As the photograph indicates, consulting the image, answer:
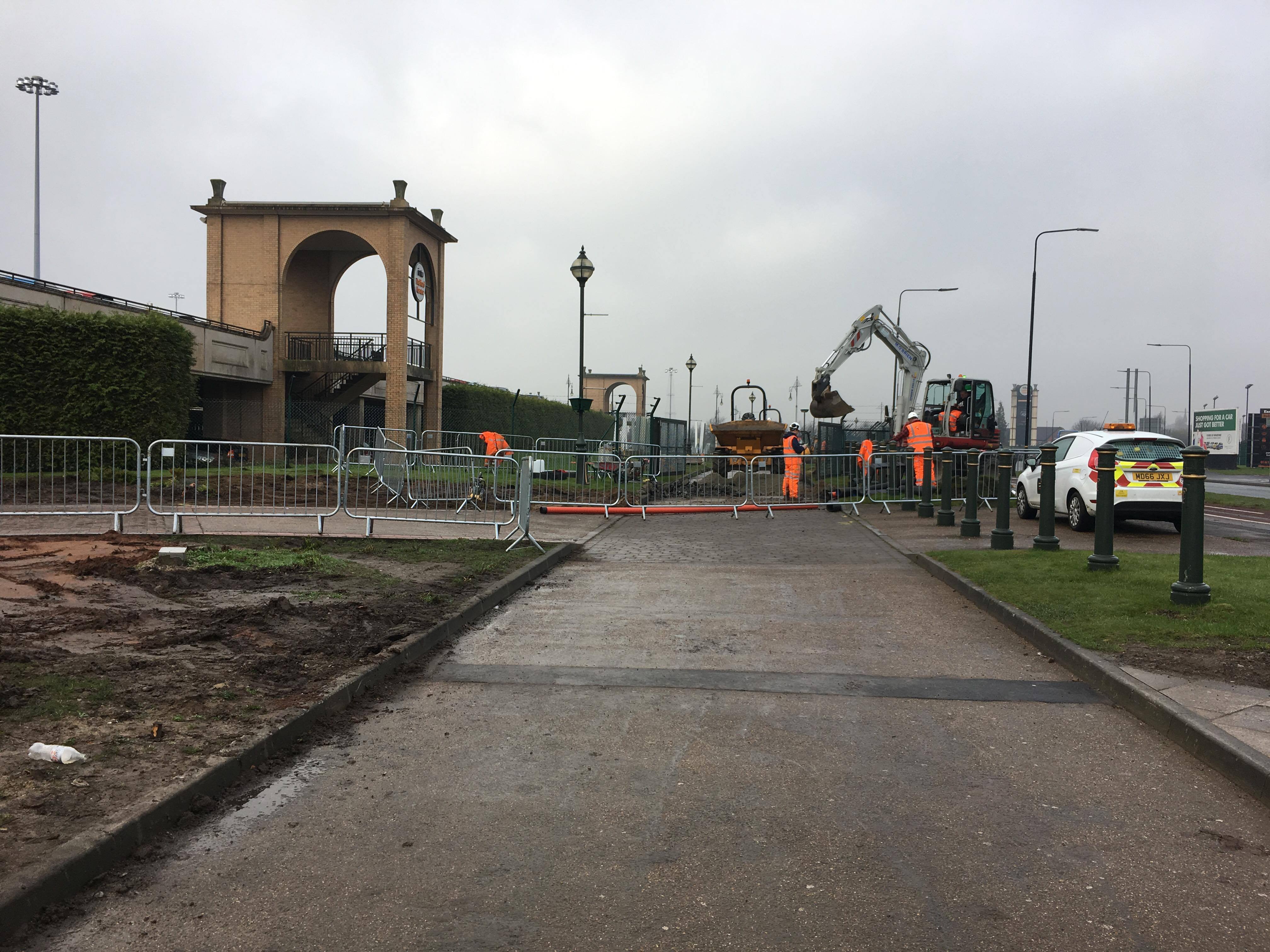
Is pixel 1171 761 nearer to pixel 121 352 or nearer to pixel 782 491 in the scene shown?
pixel 782 491

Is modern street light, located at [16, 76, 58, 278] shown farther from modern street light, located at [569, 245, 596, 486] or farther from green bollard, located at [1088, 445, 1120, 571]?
green bollard, located at [1088, 445, 1120, 571]

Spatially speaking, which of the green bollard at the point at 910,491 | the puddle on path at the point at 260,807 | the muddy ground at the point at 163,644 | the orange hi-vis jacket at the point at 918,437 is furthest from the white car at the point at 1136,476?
the puddle on path at the point at 260,807

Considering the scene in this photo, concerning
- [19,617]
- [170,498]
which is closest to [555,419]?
[170,498]

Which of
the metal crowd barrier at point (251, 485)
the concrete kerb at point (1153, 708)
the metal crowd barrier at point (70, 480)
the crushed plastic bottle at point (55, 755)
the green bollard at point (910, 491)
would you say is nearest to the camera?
the crushed plastic bottle at point (55, 755)

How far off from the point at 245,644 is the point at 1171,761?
548 centimetres

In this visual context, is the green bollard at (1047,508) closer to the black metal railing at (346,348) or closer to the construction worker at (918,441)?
the construction worker at (918,441)

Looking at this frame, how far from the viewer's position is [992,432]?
96.4 feet

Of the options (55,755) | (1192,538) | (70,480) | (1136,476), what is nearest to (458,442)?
(70,480)

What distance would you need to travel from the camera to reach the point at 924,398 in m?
31.4

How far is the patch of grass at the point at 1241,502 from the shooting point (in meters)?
22.7

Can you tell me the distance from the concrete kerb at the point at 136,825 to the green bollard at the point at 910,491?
15831mm

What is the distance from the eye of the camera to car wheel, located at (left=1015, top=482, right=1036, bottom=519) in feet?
56.6

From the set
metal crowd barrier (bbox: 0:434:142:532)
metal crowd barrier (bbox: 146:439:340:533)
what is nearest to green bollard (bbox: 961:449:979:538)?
metal crowd barrier (bbox: 146:439:340:533)

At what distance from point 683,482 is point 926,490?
10.2m
